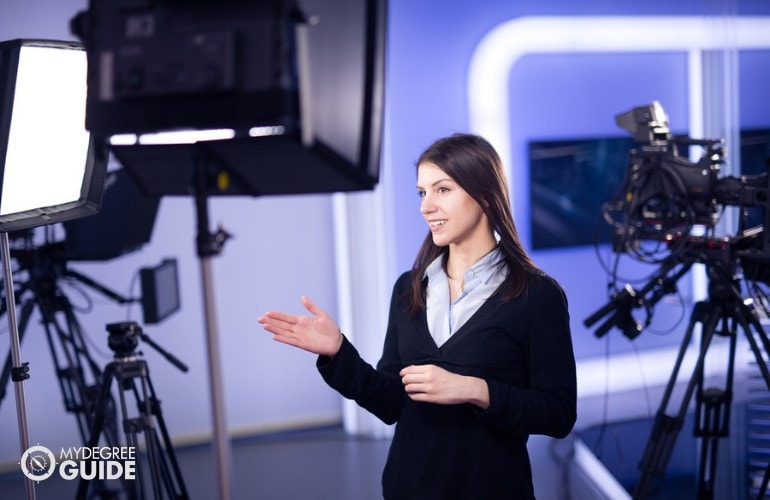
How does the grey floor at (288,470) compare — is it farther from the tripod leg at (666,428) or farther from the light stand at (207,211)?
the light stand at (207,211)

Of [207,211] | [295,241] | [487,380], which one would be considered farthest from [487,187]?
[295,241]

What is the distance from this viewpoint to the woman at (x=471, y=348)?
5.10ft

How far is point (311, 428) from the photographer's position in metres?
4.38

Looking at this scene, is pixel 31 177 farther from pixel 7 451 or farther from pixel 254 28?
pixel 7 451

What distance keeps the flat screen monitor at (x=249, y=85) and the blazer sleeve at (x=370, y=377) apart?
54 cm

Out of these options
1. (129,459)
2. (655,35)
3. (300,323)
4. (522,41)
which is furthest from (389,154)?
(300,323)

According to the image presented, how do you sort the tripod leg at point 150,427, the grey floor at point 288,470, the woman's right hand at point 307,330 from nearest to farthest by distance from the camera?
1. the woman's right hand at point 307,330
2. the tripod leg at point 150,427
3. the grey floor at point 288,470

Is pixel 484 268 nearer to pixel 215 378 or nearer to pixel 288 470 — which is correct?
pixel 215 378

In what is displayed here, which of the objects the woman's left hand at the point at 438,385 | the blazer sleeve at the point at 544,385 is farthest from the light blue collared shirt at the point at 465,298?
the woman's left hand at the point at 438,385

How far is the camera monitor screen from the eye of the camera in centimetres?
190

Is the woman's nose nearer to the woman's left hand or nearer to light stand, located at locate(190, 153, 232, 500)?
the woman's left hand

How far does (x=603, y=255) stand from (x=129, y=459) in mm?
3599

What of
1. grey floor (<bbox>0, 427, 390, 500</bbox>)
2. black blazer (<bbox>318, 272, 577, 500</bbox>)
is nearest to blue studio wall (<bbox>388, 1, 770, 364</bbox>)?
grey floor (<bbox>0, 427, 390, 500</bbox>)

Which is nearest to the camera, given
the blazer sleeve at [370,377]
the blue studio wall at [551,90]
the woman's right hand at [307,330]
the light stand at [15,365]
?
the woman's right hand at [307,330]
